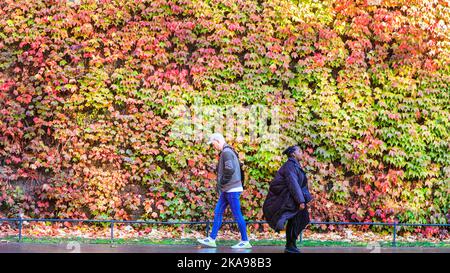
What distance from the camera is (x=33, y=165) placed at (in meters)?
12.4

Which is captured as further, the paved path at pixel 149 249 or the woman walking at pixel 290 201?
the paved path at pixel 149 249

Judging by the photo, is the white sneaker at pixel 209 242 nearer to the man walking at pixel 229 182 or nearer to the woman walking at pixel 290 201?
the man walking at pixel 229 182

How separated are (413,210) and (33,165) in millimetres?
8117

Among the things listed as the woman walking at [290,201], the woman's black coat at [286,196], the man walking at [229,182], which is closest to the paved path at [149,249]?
the man walking at [229,182]

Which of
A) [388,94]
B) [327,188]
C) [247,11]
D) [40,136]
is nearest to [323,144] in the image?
[327,188]

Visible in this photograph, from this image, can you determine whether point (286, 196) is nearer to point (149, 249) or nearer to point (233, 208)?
point (233, 208)

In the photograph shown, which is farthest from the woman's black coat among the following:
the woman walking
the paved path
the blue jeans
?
the paved path

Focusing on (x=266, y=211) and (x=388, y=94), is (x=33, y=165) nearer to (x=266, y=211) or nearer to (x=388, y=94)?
(x=266, y=211)

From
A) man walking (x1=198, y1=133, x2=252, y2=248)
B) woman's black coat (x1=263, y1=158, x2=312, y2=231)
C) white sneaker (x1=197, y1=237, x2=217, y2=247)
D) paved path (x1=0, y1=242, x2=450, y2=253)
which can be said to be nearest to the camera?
woman's black coat (x1=263, y1=158, x2=312, y2=231)

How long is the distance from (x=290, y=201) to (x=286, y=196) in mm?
103

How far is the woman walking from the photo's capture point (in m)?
9.09

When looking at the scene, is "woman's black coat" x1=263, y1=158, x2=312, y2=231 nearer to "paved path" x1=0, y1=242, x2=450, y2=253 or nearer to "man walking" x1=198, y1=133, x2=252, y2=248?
"man walking" x1=198, y1=133, x2=252, y2=248

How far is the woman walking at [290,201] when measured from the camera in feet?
29.8

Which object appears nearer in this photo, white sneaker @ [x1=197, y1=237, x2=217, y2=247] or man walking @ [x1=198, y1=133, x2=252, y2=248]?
man walking @ [x1=198, y1=133, x2=252, y2=248]
